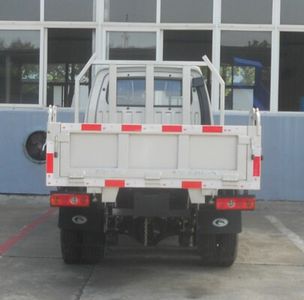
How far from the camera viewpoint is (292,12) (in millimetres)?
12781

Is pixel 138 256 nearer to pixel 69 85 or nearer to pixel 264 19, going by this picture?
pixel 69 85

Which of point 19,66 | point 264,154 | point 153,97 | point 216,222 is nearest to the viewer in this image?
point 216,222

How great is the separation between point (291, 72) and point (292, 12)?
121cm

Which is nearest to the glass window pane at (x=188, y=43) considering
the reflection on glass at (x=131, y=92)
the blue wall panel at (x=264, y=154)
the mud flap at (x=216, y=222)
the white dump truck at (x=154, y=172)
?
the blue wall panel at (x=264, y=154)

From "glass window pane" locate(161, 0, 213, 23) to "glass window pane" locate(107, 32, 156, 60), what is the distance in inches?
21.2

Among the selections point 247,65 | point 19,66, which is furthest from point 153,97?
point 19,66

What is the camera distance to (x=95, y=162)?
6195 millimetres

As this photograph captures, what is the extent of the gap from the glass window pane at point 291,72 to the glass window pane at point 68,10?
3.99 meters

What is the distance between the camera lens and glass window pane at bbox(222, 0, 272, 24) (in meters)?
12.7

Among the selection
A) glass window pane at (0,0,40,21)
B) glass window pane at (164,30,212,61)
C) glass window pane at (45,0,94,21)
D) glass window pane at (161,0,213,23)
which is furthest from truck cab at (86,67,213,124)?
glass window pane at (0,0,40,21)

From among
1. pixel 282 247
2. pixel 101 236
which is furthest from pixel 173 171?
pixel 282 247

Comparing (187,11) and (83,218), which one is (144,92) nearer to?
(83,218)

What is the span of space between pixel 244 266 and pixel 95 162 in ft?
7.73

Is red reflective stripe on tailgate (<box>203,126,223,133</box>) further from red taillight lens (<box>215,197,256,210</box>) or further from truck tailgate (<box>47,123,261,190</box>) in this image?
red taillight lens (<box>215,197,256,210</box>)
